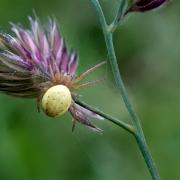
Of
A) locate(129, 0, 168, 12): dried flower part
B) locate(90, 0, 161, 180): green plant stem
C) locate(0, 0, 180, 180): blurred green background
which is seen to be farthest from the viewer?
locate(0, 0, 180, 180): blurred green background

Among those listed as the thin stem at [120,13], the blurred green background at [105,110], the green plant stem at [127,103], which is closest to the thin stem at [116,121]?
the green plant stem at [127,103]

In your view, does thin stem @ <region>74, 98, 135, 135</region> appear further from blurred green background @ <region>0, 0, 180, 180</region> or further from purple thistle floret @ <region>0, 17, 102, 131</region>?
blurred green background @ <region>0, 0, 180, 180</region>

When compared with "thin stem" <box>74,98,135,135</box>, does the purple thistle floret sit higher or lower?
higher

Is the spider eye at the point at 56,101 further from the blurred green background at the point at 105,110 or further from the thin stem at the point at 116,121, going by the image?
the blurred green background at the point at 105,110

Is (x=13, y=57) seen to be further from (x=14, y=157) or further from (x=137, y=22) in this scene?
(x=137, y=22)

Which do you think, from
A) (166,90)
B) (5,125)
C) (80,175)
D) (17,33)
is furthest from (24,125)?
(17,33)

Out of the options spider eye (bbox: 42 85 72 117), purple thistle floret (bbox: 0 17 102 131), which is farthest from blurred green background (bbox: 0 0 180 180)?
spider eye (bbox: 42 85 72 117)
